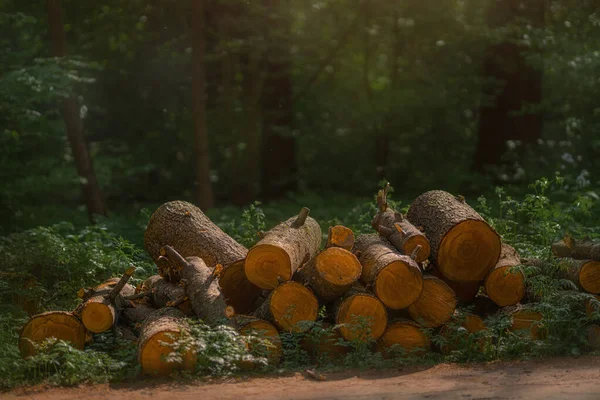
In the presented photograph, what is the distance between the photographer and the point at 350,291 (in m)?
8.49

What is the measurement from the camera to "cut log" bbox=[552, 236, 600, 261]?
28.9ft

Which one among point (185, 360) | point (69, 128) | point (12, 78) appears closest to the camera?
point (185, 360)

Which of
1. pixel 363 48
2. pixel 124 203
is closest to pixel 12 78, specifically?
pixel 124 203

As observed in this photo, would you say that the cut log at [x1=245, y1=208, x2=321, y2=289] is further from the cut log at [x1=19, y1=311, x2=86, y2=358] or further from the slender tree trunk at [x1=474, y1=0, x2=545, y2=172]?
the slender tree trunk at [x1=474, y1=0, x2=545, y2=172]

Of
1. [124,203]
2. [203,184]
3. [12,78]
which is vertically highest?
[12,78]

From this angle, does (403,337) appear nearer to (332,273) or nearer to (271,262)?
(332,273)

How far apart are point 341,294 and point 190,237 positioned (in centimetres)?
227

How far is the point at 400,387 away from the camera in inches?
284

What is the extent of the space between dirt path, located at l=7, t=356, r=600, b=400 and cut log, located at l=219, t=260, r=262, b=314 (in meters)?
1.61

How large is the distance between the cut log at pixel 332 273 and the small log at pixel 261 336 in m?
0.60

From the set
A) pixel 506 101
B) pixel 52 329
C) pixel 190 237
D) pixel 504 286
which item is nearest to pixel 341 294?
pixel 504 286

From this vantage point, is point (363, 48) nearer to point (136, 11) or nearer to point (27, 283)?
point (136, 11)

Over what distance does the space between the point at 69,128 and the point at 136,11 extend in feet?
14.9

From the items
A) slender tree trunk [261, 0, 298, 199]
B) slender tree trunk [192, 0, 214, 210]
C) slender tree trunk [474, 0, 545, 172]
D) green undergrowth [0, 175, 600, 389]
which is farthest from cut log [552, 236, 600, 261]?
slender tree trunk [261, 0, 298, 199]
